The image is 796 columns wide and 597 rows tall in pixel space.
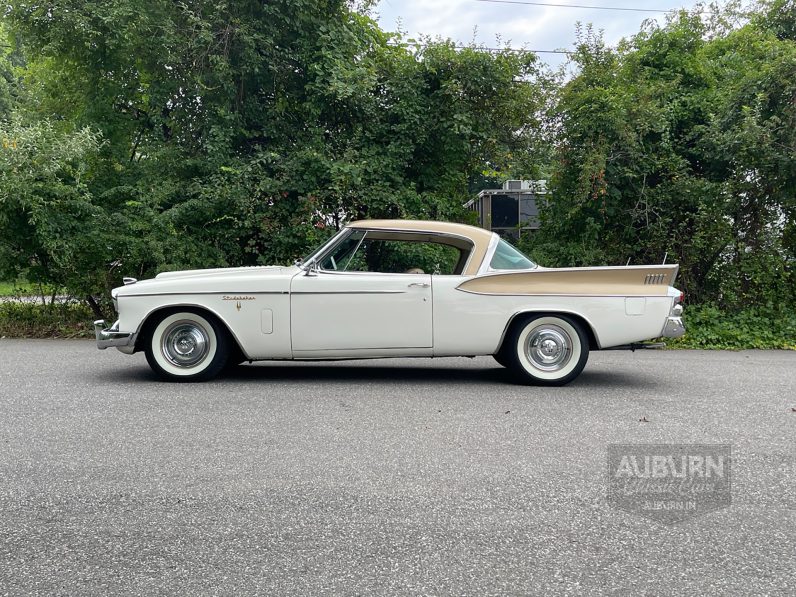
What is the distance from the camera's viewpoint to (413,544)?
2848 mm

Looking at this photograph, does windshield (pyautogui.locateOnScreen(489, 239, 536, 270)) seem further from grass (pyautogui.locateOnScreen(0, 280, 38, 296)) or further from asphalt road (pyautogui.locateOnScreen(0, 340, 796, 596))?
grass (pyautogui.locateOnScreen(0, 280, 38, 296))

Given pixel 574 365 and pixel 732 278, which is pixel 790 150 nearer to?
pixel 732 278

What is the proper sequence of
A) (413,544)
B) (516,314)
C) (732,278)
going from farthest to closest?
(732,278), (516,314), (413,544)

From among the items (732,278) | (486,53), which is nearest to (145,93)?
(486,53)

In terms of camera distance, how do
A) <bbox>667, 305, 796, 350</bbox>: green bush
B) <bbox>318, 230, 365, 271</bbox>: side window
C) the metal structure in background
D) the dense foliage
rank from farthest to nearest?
the metal structure in background → the dense foliage → <bbox>667, 305, 796, 350</bbox>: green bush → <bbox>318, 230, 365, 271</bbox>: side window

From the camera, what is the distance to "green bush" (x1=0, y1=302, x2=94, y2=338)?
33.0ft

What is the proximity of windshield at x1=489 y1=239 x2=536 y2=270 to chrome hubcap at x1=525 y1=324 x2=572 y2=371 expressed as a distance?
64cm

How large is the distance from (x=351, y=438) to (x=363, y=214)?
662 centimetres

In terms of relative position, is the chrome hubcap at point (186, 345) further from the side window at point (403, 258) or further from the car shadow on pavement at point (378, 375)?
the side window at point (403, 258)

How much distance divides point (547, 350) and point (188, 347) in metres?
3.47

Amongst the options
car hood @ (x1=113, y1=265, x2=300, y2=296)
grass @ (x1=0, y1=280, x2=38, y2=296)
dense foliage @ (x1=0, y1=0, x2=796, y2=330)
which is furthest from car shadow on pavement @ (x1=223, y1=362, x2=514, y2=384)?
grass @ (x1=0, y1=280, x2=38, y2=296)

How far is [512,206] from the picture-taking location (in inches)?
606

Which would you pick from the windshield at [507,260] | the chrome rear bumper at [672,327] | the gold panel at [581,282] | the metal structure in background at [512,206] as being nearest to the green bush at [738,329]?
the metal structure in background at [512,206]

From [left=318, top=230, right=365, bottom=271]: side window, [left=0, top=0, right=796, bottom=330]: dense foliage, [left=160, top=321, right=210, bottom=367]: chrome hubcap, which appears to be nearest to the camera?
[left=160, top=321, right=210, bottom=367]: chrome hubcap
